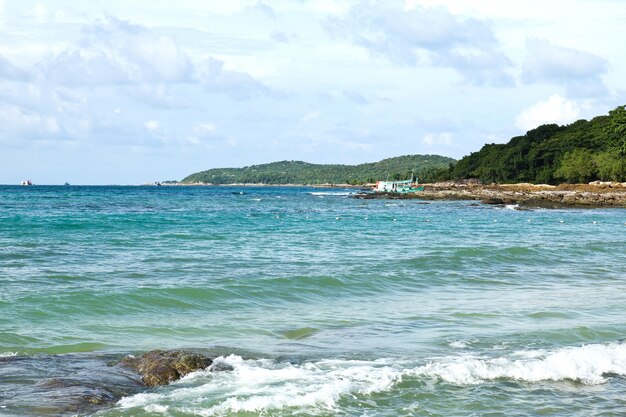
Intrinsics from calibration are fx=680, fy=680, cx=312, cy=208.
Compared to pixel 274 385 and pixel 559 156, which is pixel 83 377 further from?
pixel 559 156

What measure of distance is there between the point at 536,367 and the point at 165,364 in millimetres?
5164

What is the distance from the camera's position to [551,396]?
846 cm

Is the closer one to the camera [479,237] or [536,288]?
[536,288]

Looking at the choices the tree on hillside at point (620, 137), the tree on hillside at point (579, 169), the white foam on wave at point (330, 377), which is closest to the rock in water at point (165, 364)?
the white foam on wave at point (330, 377)

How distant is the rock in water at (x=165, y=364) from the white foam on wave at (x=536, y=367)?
3.04m

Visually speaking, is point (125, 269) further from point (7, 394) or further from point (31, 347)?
point (7, 394)

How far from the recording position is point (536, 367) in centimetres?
949

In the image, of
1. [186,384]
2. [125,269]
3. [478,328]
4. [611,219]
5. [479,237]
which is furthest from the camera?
→ [611,219]

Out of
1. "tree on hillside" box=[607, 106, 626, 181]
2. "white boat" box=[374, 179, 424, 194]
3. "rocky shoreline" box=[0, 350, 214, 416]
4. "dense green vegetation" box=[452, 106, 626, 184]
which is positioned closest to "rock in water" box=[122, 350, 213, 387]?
"rocky shoreline" box=[0, 350, 214, 416]

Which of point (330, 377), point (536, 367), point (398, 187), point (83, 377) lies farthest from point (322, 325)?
point (398, 187)

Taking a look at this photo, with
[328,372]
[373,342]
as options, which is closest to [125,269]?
[373,342]

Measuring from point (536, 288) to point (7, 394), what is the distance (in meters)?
14.1

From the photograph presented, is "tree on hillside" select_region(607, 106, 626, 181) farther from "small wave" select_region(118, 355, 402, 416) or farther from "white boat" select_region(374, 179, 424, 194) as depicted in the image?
"small wave" select_region(118, 355, 402, 416)

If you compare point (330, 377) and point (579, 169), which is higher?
point (579, 169)
